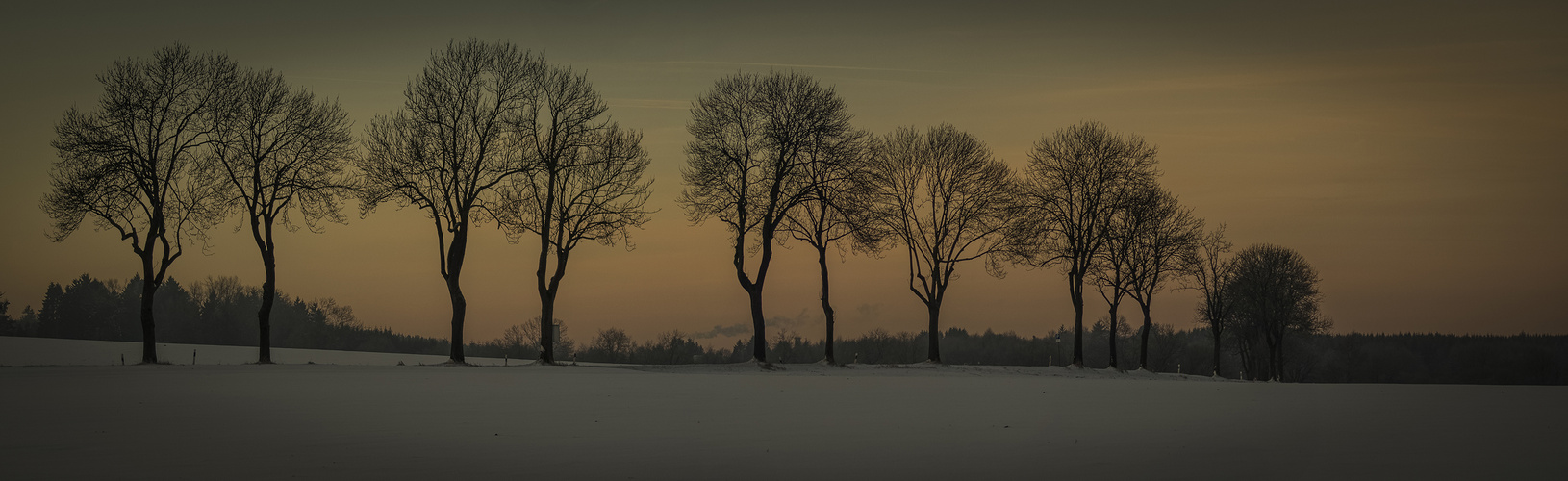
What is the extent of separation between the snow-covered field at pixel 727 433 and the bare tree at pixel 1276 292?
44938mm

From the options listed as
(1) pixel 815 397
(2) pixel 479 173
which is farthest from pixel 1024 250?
(1) pixel 815 397

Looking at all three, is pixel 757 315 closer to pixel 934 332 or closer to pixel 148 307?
pixel 934 332

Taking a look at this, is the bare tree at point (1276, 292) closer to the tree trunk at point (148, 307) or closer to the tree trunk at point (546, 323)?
the tree trunk at point (546, 323)

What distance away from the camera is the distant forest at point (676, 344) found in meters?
90.2

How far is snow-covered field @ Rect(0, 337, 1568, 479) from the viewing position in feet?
34.9

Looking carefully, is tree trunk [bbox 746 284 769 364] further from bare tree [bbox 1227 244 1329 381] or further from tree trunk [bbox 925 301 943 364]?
bare tree [bbox 1227 244 1329 381]

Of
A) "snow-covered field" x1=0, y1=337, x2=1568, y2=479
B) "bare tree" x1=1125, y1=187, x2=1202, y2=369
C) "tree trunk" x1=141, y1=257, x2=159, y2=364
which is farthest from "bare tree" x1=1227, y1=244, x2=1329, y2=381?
"tree trunk" x1=141, y1=257, x2=159, y2=364

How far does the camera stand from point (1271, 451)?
12664 millimetres

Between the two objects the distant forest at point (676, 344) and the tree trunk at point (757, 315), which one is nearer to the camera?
the tree trunk at point (757, 315)

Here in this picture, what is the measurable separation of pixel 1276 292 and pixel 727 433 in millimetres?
65097

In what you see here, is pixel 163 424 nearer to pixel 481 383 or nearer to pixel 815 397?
pixel 481 383

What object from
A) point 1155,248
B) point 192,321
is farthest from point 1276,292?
point 192,321

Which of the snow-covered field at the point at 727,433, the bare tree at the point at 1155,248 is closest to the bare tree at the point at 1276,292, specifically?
the bare tree at the point at 1155,248

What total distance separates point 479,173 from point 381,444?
28.9 metres
